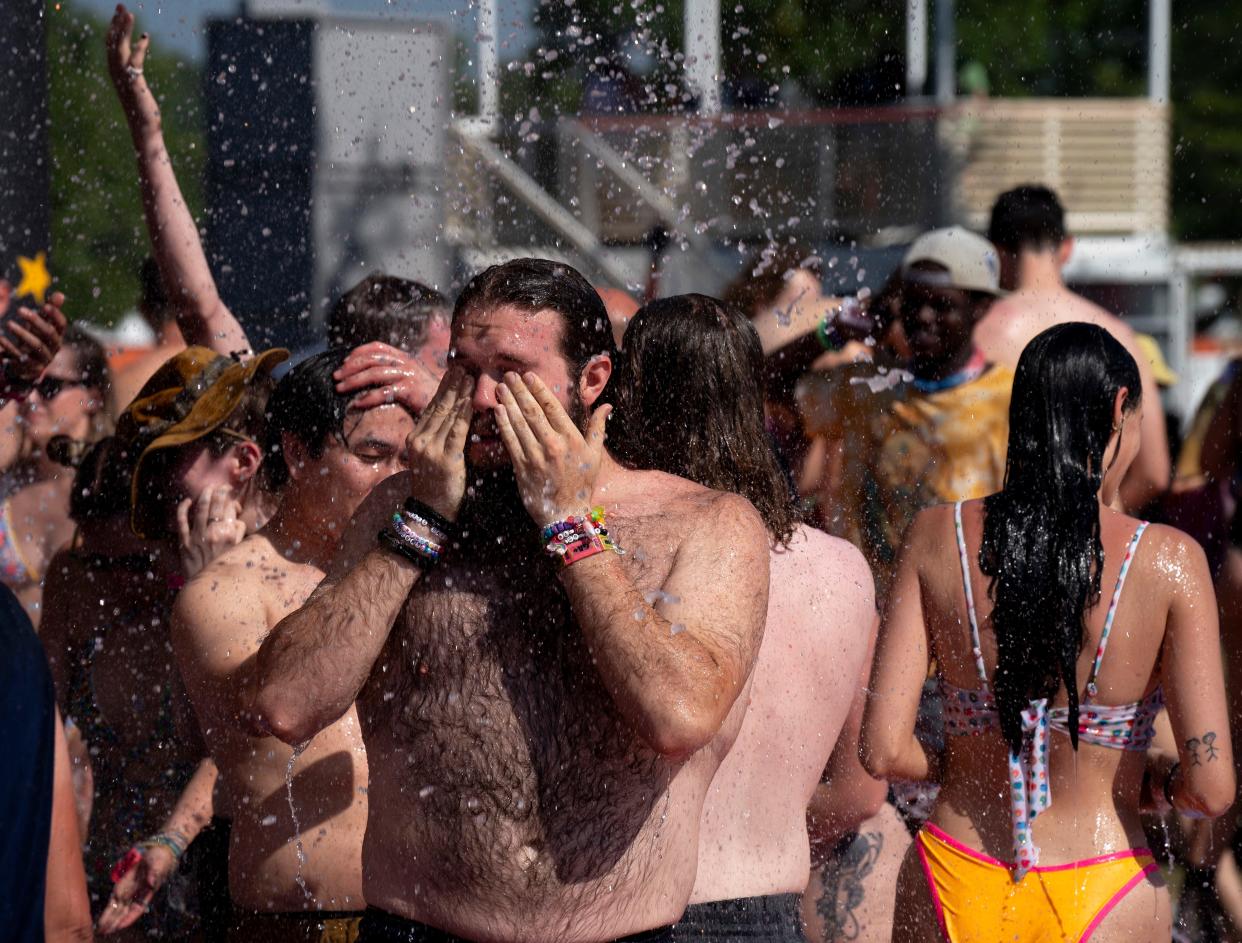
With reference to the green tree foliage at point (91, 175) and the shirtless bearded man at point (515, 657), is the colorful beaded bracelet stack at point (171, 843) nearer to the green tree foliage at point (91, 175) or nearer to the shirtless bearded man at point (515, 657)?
the shirtless bearded man at point (515, 657)

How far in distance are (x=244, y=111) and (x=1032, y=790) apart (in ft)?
16.0

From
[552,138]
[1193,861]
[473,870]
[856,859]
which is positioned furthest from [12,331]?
[552,138]

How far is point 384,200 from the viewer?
6484mm

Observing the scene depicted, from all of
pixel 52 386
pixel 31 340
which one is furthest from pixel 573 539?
pixel 52 386

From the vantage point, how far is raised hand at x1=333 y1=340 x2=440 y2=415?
3371mm

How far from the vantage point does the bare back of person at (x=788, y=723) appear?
3070mm

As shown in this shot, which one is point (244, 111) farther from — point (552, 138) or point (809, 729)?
point (552, 138)

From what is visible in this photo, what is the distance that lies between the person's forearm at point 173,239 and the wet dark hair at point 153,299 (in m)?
1.15

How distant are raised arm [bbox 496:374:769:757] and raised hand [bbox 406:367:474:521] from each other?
86 mm

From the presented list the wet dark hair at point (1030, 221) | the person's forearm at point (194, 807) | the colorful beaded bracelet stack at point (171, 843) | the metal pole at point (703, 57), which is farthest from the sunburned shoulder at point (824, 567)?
the metal pole at point (703, 57)

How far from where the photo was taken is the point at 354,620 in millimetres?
2516

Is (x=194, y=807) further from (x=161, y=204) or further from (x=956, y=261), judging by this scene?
(x=956, y=261)

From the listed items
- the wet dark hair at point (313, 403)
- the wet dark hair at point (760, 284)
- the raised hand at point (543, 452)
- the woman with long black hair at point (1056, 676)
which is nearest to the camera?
the raised hand at point (543, 452)

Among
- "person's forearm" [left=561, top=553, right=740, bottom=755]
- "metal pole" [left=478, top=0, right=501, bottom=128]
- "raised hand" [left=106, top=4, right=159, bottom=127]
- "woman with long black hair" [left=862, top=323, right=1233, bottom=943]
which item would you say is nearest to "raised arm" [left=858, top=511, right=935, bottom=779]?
"woman with long black hair" [left=862, top=323, right=1233, bottom=943]
